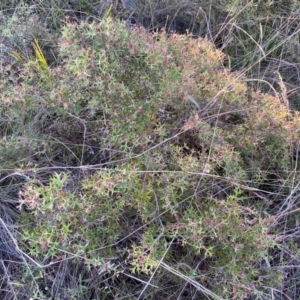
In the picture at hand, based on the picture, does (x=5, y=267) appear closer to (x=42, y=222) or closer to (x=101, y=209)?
(x=42, y=222)

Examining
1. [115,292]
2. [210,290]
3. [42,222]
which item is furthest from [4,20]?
[210,290]

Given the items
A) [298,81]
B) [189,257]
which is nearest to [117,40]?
[189,257]

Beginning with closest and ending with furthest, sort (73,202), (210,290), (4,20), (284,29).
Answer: (73,202) < (210,290) < (4,20) < (284,29)

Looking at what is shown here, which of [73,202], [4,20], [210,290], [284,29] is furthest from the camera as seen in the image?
[284,29]

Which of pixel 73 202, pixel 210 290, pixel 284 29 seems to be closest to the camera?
pixel 73 202

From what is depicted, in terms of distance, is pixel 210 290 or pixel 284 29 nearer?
pixel 210 290

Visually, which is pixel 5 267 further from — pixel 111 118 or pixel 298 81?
pixel 298 81

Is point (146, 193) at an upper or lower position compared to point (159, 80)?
lower

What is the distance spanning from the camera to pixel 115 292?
4.45 feet

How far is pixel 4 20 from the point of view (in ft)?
5.83

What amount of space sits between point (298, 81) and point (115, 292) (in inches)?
43.7

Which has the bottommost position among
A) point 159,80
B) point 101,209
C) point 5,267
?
point 5,267

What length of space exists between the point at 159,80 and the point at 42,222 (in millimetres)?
523

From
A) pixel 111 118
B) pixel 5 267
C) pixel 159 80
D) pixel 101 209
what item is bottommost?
pixel 5 267
